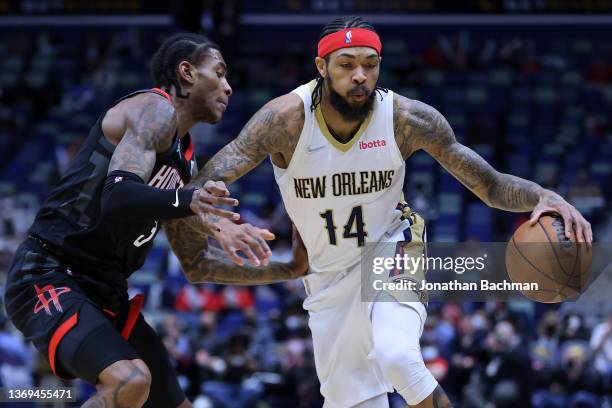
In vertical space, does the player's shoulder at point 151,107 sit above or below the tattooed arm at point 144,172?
above

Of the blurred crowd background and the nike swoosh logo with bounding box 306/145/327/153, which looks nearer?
the nike swoosh logo with bounding box 306/145/327/153

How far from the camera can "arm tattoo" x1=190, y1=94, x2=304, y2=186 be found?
5.34 meters

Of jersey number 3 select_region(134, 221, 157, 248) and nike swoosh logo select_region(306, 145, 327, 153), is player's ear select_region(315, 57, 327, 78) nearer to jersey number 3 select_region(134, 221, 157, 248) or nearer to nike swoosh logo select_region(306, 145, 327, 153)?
nike swoosh logo select_region(306, 145, 327, 153)

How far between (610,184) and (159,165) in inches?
425

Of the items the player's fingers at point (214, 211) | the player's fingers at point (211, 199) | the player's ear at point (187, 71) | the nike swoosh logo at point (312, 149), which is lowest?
the player's fingers at point (214, 211)

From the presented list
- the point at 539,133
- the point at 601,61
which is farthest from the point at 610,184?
the point at 601,61

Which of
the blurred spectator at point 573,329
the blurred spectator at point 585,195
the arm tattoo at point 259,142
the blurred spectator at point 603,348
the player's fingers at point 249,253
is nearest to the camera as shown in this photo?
the player's fingers at point 249,253

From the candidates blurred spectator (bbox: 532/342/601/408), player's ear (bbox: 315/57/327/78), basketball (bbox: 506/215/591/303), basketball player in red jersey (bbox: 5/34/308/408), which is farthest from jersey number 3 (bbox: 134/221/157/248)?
blurred spectator (bbox: 532/342/601/408)

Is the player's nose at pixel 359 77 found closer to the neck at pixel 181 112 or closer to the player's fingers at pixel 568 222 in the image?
the neck at pixel 181 112

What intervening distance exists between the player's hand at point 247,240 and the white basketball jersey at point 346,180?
0.90 meters

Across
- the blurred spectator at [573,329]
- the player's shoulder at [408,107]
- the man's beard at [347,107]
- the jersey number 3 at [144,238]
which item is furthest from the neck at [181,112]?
the blurred spectator at [573,329]

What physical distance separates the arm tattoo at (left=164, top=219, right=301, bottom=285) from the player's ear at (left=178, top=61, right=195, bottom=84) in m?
0.85

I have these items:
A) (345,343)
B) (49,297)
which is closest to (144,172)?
(49,297)

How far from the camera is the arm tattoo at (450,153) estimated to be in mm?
5551
